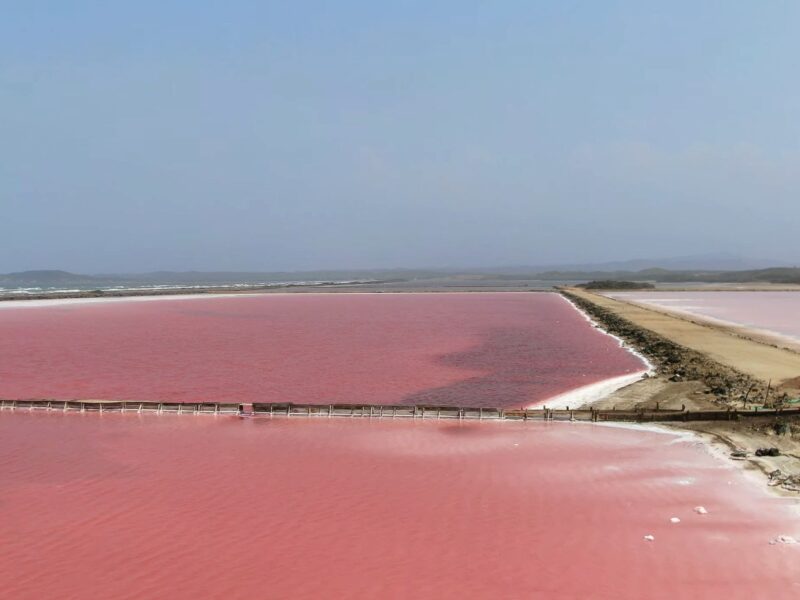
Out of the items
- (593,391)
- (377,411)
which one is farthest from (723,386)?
(377,411)

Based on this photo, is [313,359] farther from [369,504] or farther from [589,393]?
[369,504]

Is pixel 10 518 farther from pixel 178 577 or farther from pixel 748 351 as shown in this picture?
pixel 748 351

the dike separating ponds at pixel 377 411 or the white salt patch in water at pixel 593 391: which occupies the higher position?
the dike separating ponds at pixel 377 411

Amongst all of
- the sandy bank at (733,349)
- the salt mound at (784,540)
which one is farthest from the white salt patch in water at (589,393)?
the salt mound at (784,540)

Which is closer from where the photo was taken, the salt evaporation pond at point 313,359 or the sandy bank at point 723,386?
the sandy bank at point 723,386

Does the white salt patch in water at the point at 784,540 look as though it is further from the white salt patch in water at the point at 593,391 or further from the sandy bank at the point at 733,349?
the sandy bank at the point at 733,349

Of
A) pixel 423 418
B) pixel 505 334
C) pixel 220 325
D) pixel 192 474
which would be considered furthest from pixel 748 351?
pixel 220 325

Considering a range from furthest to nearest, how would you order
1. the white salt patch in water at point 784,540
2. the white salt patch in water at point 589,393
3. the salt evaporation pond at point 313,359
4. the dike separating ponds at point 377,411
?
the salt evaporation pond at point 313,359 → the white salt patch in water at point 589,393 → the dike separating ponds at point 377,411 → the white salt patch in water at point 784,540
